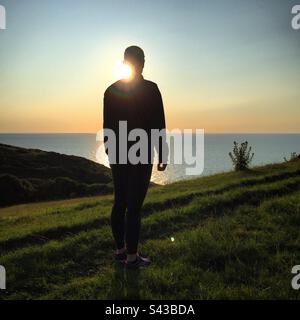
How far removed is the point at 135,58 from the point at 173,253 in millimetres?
2744

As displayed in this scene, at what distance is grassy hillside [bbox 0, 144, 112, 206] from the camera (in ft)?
51.8

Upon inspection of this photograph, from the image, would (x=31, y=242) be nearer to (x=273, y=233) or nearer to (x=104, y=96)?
(x=104, y=96)

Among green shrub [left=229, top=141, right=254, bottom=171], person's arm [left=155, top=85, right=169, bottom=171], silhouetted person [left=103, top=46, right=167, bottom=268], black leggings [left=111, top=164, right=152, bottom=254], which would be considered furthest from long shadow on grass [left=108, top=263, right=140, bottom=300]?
green shrub [left=229, top=141, right=254, bottom=171]

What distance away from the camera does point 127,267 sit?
5.30 meters

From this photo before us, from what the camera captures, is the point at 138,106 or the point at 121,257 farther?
the point at 121,257

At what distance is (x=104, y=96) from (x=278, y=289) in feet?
10.2

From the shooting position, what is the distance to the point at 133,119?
5.19 m

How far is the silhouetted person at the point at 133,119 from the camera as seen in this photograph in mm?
5176

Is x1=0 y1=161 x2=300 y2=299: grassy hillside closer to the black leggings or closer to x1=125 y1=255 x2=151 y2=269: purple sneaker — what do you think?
x1=125 y1=255 x2=151 y2=269: purple sneaker

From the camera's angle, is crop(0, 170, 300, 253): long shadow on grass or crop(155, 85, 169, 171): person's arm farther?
crop(0, 170, 300, 253): long shadow on grass

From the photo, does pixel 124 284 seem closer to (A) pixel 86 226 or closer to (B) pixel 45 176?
(A) pixel 86 226

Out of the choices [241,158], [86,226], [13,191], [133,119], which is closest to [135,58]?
[133,119]

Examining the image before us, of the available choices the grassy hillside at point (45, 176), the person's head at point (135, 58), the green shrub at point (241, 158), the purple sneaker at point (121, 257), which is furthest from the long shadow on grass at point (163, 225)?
the grassy hillside at point (45, 176)

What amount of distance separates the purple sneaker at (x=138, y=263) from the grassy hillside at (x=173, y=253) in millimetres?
100
